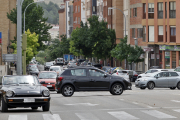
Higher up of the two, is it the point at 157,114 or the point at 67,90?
the point at 67,90

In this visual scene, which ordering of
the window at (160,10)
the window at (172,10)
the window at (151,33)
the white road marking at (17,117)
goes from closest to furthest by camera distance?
the white road marking at (17,117), the window at (172,10), the window at (160,10), the window at (151,33)

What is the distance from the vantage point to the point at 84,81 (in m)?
24.0

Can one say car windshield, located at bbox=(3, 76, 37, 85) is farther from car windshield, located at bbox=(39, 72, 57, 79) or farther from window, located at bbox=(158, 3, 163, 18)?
window, located at bbox=(158, 3, 163, 18)

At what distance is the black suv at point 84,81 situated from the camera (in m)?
24.0

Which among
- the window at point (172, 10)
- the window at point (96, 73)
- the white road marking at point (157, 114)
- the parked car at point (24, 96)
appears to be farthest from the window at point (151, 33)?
the parked car at point (24, 96)

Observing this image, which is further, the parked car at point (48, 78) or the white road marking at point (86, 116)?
the parked car at point (48, 78)

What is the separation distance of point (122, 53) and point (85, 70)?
118ft

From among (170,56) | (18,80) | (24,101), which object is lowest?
(24,101)

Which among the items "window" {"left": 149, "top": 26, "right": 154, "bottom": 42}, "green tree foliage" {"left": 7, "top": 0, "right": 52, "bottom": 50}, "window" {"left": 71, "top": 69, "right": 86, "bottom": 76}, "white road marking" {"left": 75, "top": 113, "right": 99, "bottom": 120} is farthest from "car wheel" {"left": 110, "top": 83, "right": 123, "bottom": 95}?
"green tree foliage" {"left": 7, "top": 0, "right": 52, "bottom": 50}

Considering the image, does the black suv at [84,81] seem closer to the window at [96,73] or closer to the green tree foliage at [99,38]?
the window at [96,73]

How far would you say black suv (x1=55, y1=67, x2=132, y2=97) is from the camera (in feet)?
78.6

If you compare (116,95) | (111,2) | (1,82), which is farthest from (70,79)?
(111,2)

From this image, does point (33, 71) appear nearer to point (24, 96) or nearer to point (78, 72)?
point (78, 72)

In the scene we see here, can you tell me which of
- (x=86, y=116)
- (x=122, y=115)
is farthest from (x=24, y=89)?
(x=122, y=115)
